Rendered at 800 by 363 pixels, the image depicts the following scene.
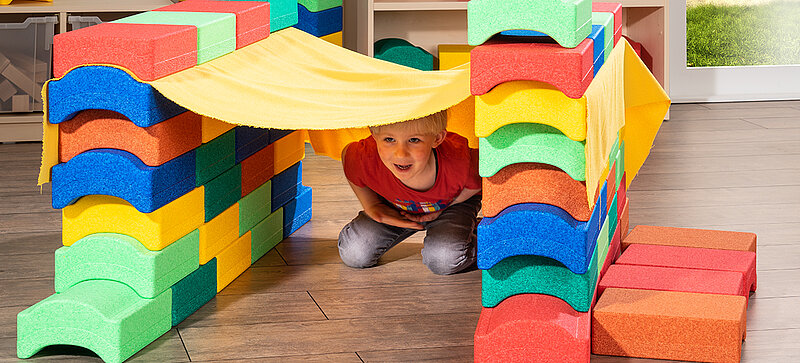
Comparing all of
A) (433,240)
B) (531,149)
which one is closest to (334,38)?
(433,240)

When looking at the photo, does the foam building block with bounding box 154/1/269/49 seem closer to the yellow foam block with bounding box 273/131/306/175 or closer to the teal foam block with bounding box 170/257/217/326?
the yellow foam block with bounding box 273/131/306/175

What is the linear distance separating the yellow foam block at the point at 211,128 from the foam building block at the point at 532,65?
0.49 meters

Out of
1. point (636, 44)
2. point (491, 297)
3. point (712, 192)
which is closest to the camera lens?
point (491, 297)

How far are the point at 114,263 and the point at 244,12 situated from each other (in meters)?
0.47

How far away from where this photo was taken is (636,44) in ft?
10.3

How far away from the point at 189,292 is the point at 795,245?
3.64ft

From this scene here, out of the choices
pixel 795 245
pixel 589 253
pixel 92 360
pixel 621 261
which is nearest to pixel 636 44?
Answer: pixel 795 245

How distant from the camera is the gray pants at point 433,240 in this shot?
1.68m

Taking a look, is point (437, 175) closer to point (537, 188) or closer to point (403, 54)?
point (537, 188)

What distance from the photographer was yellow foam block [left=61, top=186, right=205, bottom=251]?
135cm

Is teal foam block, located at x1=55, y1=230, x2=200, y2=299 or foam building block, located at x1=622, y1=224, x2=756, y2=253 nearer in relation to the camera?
teal foam block, located at x1=55, y1=230, x2=200, y2=299

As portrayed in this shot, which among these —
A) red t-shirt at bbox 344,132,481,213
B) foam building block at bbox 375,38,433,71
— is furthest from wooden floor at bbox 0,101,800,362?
foam building block at bbox 375,38,433,71

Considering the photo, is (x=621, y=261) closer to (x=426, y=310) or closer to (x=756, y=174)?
(x=426, y=310)

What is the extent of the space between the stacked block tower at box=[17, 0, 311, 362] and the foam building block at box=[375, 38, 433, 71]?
4.88 feet
